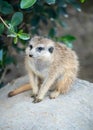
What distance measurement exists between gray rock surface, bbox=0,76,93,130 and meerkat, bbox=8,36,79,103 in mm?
82

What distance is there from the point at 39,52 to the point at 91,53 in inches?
148

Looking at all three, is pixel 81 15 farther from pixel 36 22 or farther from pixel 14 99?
pixel 14 99

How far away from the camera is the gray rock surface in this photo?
13.9 ft

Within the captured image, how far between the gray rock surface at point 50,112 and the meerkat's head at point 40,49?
408 millimetres

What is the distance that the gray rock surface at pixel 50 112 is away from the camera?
167 inches

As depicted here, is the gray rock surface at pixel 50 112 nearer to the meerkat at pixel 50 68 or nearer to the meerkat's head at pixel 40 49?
the meerkat at pixel 50 68

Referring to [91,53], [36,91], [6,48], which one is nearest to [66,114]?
[36,91]

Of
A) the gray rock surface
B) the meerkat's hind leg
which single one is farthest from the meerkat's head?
the gray rock surface

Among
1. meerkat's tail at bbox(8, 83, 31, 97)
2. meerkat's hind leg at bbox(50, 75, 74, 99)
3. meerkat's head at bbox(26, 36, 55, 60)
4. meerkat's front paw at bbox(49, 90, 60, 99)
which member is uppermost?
meerkat's head at bbox(26, 36, 55, 60)

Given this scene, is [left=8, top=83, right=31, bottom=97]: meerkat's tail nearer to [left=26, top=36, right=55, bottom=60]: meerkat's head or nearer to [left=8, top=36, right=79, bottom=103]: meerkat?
[left=8, top=36, right=79, bottom=103]: meerkat

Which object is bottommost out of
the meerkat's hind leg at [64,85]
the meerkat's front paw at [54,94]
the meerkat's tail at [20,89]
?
the meerkat's tail at [20,89]

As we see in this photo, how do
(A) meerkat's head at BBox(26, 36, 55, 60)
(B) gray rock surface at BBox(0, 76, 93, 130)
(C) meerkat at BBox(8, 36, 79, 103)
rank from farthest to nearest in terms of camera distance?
(C) meerkat at BBox(8, 36, 79, 103), (A) meerkat's head at BBox(26, 36, 55, 60), (B) gray rock surface at BBox(0, 76, 93, 130)

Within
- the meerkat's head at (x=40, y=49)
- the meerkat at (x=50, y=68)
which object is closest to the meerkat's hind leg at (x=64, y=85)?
the meerkat at (x=50, y=68)

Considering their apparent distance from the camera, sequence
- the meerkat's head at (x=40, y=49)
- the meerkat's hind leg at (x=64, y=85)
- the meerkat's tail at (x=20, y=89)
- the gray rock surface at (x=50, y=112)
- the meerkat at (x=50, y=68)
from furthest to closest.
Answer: the meerkat's tail at (x=20, y=89), the meerkat's hind leg at (x=64, y=85), the meerkat at (x=50, y=68), the meerkat's head at (x=40, y=49), the gray rock surface at (x=50, y=112)
